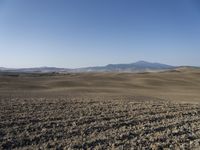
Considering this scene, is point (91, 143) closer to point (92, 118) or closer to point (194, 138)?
point (194, 138)

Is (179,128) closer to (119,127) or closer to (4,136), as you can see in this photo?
(119,127)

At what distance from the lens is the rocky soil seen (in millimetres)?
10430

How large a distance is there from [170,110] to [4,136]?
10.0 m

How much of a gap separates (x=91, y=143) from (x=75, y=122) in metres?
3.72

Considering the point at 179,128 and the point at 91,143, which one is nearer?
the point at 91,143

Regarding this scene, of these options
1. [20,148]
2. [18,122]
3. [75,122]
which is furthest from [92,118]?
[20,148]

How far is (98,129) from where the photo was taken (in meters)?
12.7

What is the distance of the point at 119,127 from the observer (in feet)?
43.2

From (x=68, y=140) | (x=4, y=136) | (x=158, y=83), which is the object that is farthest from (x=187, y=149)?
(x=158, y=83)

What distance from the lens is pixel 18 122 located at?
13984 mm

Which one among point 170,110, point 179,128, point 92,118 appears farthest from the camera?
point 170,110

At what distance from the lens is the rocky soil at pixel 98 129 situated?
10.4 m

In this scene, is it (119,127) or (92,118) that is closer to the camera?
(119,127)

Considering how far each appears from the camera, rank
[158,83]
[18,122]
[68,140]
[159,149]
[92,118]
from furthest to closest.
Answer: [158,83]
[92,118]
[18,122]
[68,140]
[159,149]
